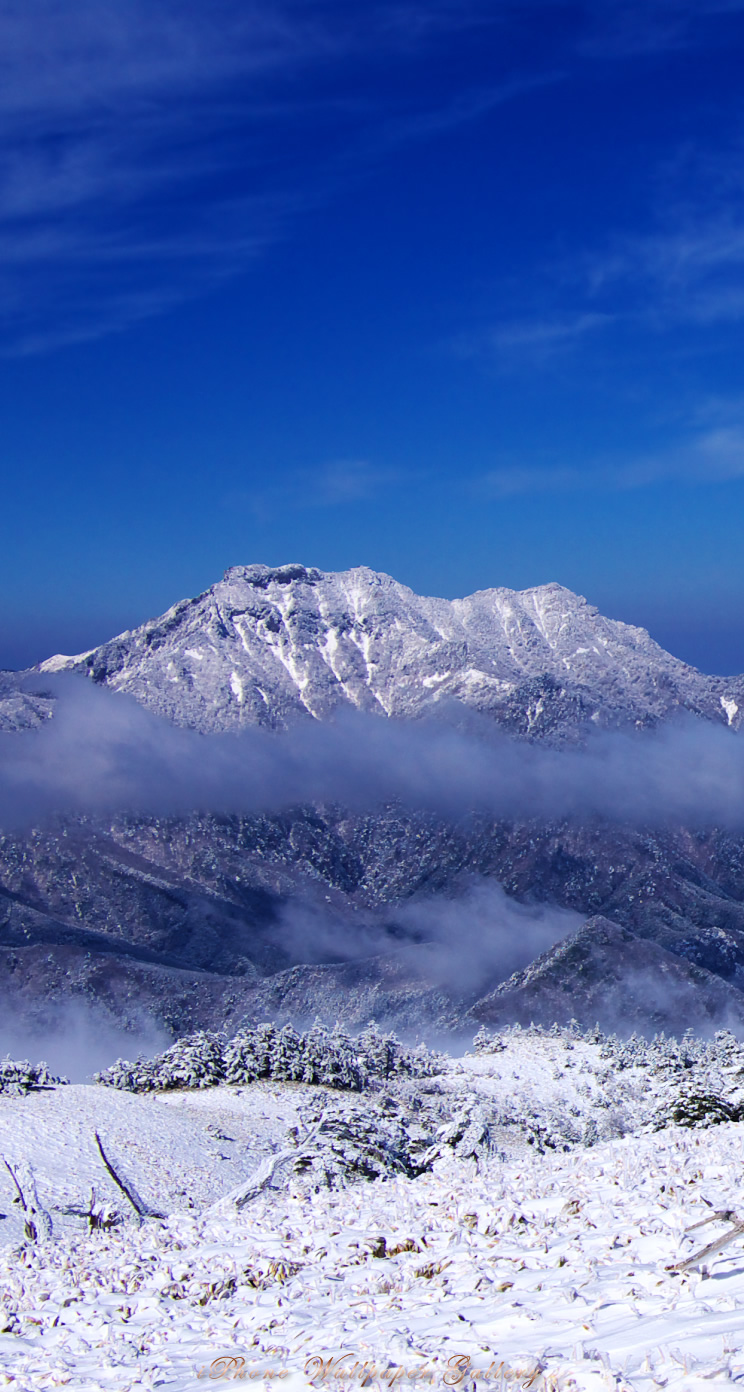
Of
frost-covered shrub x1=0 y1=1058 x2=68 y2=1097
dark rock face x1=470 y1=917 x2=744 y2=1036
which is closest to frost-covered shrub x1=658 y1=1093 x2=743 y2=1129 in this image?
frost-covered shrub x1=0 y1=1058 x2=68 y2=1097

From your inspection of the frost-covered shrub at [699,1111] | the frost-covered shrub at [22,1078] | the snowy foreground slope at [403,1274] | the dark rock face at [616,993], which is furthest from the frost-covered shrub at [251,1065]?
the dark rock face at [616,993]

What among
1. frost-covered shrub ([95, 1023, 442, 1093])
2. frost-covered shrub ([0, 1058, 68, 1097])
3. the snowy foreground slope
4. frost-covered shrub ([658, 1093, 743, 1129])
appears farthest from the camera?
frost-covered shrub ([95, 1023, 442, 1093])

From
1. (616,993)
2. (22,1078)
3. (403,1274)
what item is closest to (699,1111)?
(403,1274)

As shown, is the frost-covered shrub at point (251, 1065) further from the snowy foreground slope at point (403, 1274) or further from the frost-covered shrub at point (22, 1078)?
the snowy foreground slope at point (403, 1274)

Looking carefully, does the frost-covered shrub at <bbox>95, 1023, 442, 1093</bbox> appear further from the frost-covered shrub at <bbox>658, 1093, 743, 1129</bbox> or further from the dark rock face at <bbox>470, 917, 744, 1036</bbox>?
the dark rock face at <bbox>470, 917, 744, 1036</bbox>

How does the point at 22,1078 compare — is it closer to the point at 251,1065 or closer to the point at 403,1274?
the point at 251,1065

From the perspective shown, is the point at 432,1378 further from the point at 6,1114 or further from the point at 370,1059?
the point at 370,1059
